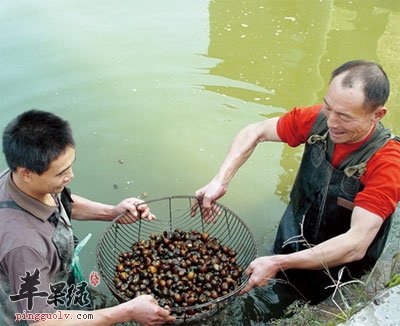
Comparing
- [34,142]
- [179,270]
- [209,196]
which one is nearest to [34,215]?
[34,142]

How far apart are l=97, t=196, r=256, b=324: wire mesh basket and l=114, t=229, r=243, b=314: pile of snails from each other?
0.23 feet

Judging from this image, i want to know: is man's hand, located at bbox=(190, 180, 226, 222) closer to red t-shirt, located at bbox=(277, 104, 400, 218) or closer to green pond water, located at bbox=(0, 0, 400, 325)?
green pond water, located at bbox=(0, 0, 400, 325)

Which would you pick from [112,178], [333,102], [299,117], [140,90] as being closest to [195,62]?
[140,90]

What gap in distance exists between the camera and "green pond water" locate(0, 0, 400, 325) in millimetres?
5379

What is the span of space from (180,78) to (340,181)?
4.11 metres

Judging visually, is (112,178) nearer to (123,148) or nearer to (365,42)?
(123,148)

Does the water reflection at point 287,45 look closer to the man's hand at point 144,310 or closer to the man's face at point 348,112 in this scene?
the man's face at point 348,112

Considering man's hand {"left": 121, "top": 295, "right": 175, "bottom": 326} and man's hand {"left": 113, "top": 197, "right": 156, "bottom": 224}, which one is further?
man's hand {"left": 113, "top": 197, "right": 156, "bottom": 224}

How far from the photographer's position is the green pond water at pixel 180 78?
5379mm

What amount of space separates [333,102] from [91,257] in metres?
2.75

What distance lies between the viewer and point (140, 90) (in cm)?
662

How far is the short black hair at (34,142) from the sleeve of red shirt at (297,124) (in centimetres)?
169

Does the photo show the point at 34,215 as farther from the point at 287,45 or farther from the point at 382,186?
the point at 287,45

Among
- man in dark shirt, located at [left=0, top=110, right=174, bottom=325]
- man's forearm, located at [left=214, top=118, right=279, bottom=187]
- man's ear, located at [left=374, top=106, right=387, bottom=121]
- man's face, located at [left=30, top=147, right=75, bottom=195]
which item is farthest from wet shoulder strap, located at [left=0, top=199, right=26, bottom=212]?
man's ear, located at [left=374, top=106, right=387, bottom=121]
